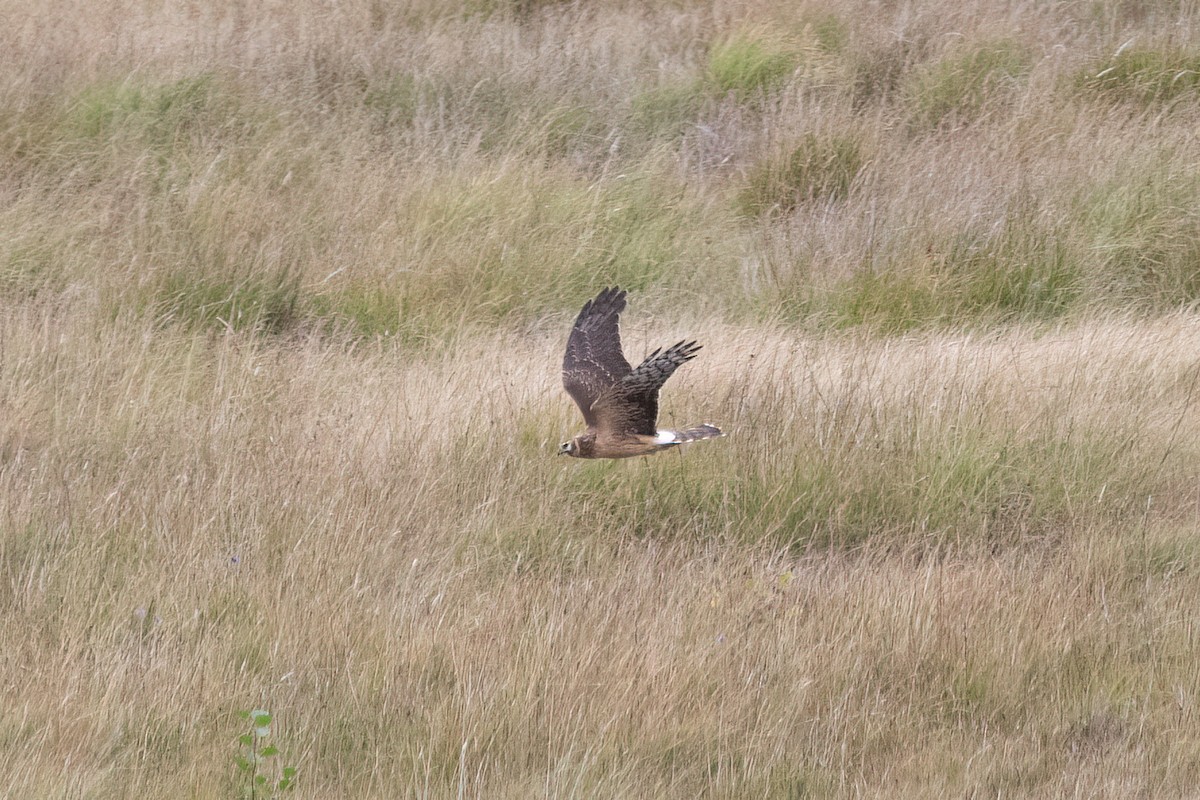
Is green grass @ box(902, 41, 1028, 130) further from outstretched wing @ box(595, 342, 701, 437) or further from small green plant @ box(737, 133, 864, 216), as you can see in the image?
outstretched wing @ box(595, 342, 701, 437)

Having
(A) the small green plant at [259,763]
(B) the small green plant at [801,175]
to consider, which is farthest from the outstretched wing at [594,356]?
(B) the small green plant at [801,175]

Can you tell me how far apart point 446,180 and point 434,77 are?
1.51 m

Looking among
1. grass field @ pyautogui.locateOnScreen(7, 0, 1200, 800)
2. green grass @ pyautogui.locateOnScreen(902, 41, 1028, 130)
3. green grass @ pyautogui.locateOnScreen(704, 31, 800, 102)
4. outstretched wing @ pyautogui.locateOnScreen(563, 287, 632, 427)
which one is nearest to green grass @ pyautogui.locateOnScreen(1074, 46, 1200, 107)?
grass field @ pyautogui.locateOnScreen(7, 0, 1200, 800)

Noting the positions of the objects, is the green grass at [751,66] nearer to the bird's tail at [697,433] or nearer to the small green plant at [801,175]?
the small green plant at [801,175]

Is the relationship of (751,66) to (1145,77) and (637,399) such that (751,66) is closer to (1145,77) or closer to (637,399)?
(1145,77)

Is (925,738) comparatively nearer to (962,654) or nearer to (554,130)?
(962,654)

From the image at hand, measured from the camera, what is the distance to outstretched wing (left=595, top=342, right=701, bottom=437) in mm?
4082

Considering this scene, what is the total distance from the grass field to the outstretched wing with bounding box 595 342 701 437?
31 centimetres

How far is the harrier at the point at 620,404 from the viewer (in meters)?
4.11

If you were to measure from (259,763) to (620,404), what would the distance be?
5.29ft

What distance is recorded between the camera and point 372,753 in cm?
310

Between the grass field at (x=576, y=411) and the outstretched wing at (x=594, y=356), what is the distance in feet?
1.11

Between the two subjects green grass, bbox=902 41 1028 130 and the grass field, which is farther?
green grass, bbox=902 41 1028 130

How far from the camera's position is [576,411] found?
4793 millimetres
